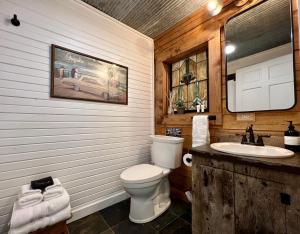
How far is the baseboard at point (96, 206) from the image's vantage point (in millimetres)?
1537

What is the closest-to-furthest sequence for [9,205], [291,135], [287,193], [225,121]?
[287,193] < [291,135] < [9,205] < [225,121]

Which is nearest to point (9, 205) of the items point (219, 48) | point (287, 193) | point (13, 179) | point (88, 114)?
point (13, 179)

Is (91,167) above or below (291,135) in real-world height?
below

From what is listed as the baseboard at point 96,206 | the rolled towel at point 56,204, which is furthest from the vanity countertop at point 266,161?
the baseboard at point 96,206

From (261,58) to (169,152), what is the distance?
131 cm

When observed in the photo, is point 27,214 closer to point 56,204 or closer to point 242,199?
point 56,204

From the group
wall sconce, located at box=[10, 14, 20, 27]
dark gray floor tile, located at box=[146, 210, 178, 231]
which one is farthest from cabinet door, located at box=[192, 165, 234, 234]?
wall sconce, located at box=[10, 14, 20, 27]

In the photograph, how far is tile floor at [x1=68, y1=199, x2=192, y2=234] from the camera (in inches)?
54.7

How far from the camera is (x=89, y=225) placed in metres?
1.47

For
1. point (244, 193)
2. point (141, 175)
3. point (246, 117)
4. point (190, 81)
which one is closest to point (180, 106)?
point (190, 81)

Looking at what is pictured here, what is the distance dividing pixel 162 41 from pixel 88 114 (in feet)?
5.21

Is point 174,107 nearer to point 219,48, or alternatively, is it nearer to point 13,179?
point 219,48

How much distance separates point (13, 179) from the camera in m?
1.22

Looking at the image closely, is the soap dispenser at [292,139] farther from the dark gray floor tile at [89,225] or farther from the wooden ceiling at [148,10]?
the dark gray floor tile at [89,225]
